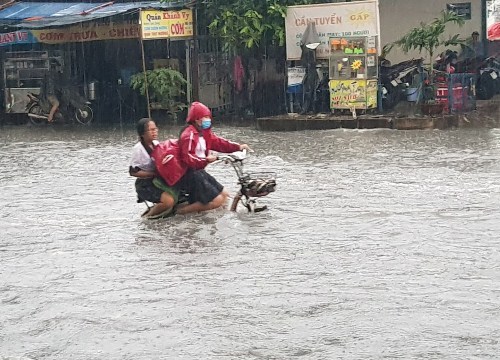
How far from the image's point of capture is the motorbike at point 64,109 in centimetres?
2431

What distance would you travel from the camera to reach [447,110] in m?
20.3

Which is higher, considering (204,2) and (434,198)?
(204,2)

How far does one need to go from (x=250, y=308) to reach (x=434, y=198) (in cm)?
457

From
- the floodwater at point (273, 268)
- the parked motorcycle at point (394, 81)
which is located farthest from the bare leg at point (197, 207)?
the parked motorcycle at point (394, 81)

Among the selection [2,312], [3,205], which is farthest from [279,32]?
[2,312]

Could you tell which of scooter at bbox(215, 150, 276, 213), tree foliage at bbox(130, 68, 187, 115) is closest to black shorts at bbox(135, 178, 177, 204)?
scooter at bbox(215, 150, 276, 213)

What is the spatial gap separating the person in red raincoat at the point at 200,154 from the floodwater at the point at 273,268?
25 cm

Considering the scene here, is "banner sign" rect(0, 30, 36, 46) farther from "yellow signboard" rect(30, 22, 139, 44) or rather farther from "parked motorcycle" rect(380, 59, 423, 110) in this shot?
"parked motorcycle" rect(380, 59, 423, 110)

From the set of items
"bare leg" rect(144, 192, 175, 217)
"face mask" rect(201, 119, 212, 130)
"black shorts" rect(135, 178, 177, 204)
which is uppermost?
"face mask" rect(201, 119, 212, 130)

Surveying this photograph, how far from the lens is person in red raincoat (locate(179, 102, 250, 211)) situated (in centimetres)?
1038

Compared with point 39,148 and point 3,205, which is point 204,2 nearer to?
point 39,148

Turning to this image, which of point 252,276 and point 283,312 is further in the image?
point 252,276

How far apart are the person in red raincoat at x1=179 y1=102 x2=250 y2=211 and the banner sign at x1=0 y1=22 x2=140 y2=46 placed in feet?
44.5

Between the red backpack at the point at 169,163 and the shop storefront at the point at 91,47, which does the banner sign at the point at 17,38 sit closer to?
the shop storefront at the point at 91,47
